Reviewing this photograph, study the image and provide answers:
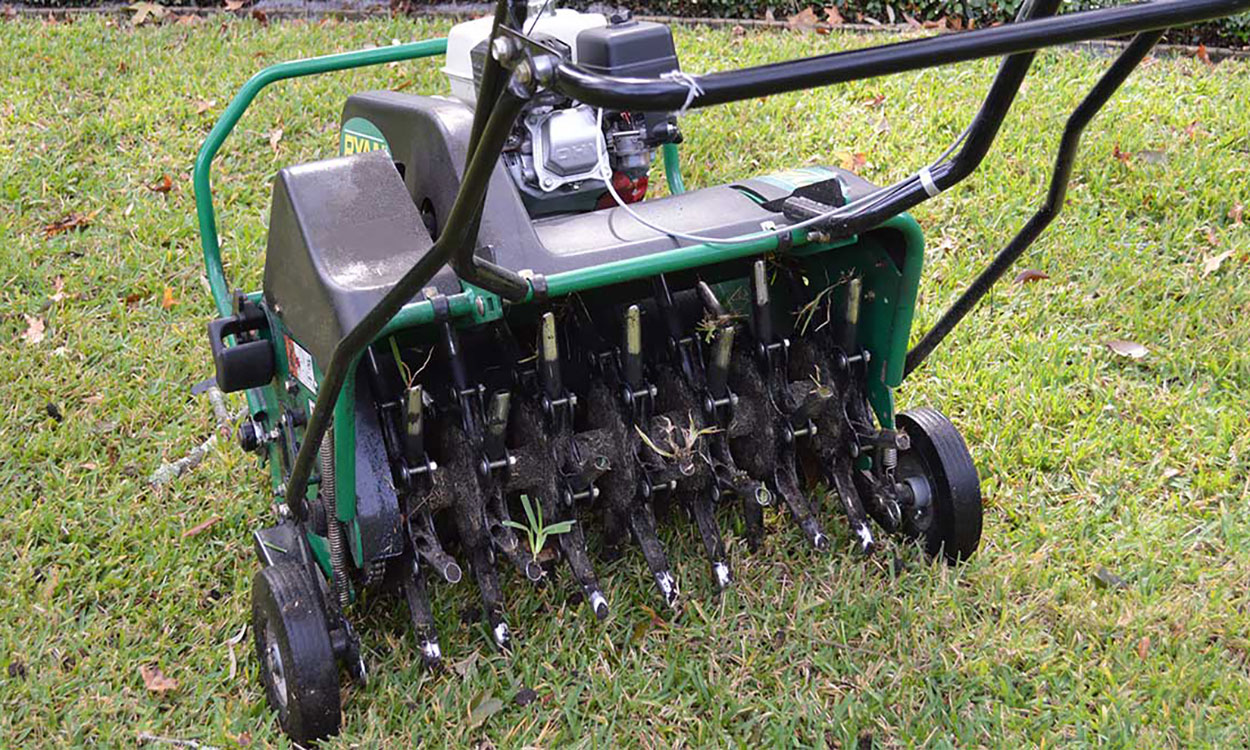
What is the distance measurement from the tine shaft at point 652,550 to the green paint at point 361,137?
0.91 meters

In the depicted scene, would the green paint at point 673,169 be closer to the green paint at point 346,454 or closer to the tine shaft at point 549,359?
the tine shaft at point 549,359

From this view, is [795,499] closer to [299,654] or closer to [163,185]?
[299,654]

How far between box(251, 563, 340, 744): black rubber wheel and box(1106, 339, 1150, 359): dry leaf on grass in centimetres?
231

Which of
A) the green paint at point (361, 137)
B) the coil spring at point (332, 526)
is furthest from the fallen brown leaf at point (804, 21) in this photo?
the coil spring at point (332, 526)

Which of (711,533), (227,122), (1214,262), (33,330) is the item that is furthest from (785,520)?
(33,330)

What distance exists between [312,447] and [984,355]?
6.64ft

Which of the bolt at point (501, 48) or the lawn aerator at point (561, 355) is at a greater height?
the bolt at point (501, 48)

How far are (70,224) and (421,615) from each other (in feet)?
8.37

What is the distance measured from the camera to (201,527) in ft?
9.39

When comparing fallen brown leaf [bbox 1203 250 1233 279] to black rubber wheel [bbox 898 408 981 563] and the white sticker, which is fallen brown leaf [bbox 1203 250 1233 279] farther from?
the white sticker

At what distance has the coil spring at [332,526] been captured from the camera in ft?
7.32

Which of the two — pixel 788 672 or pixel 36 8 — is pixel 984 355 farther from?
pixel 36 8

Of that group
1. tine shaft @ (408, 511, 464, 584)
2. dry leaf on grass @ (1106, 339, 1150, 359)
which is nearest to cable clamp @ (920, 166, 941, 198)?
tine shaft @ (408, 511, 464, 584)

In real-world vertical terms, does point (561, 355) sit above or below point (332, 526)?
above
